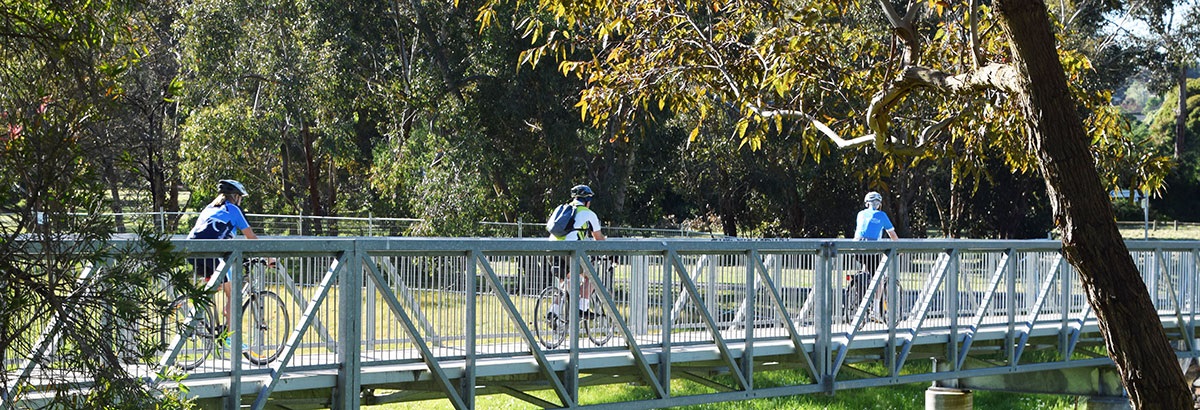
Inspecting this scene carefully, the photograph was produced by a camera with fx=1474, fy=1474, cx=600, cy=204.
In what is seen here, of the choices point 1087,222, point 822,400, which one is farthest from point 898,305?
point 822,400

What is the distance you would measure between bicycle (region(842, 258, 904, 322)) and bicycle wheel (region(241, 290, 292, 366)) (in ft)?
18.6

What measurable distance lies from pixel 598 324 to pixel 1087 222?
448 centimetres

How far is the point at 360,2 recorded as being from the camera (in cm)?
2852

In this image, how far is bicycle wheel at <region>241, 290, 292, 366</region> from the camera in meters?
8.93

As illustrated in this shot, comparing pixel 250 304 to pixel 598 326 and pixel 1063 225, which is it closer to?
pixel 598 326

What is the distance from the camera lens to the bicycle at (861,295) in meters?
13.1

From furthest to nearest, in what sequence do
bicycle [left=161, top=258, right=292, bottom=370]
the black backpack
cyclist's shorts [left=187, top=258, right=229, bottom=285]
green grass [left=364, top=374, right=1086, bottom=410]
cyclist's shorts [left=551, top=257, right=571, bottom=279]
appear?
1. green grass [left=364, top=374, right=1086, bottom=410]
2. the black backpack
3. cyclist's shorts [left=551, top=257, right=571, bottom=279]
4. bicycle [left=161, top=258, right=292, bottom=370]
5. cyclist's shorts [left=187, top=258, right=229, bottom=285]

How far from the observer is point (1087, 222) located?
7.71 m

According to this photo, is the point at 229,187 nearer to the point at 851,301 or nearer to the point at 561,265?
the point at 561,265

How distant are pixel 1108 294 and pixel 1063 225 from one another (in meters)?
0.43

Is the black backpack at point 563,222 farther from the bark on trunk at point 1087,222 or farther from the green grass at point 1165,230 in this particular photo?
the green grass at point 1165,230

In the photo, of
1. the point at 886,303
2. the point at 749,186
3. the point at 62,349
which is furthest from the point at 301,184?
the point at 62,349

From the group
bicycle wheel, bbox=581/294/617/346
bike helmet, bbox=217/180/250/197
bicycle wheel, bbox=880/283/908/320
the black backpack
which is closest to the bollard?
bicycle wheel, bbox=880/283/908/320

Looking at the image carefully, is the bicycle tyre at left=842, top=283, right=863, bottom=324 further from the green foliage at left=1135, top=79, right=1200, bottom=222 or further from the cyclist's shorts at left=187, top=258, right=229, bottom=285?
the green foliage at left=1135, top=79, right=1200, bottom=222
